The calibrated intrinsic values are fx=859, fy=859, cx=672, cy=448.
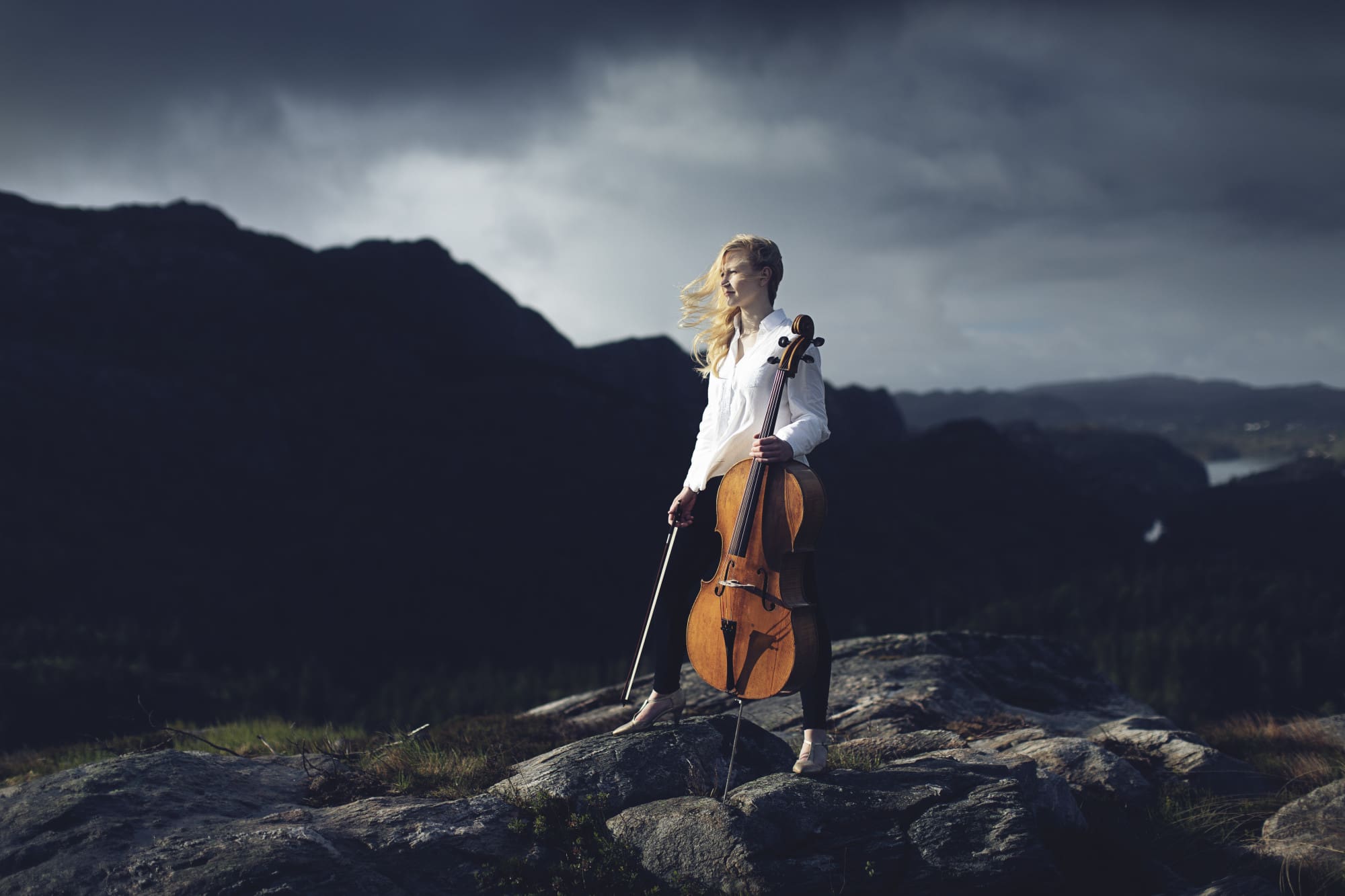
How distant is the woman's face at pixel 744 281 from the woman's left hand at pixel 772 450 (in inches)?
37.8

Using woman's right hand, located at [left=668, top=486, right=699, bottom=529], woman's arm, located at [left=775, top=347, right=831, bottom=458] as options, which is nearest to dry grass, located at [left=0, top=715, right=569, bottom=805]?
woman's right hand, located at [left=668, top=486, right=699, bottom=529]

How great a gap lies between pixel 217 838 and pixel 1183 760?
704 cm

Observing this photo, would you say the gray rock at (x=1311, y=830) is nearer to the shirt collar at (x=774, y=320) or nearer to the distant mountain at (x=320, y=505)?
the shirt collar at (x=774, y=320)

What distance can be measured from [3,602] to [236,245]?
50.7 meters

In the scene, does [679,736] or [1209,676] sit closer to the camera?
[679,736]

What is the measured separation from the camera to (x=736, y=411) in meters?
4.92

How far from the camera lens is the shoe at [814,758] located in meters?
4.96

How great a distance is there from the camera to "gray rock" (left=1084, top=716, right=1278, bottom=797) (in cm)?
675

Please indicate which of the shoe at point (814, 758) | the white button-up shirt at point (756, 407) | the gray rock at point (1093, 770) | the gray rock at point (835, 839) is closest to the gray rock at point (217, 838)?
the gray rock at point (835, 839)

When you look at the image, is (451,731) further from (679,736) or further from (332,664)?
(332,664)

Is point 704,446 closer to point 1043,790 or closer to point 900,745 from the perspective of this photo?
point 1043,790

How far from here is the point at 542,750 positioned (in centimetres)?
654

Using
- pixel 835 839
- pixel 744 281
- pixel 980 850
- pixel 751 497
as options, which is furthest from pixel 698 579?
pixel 980 850

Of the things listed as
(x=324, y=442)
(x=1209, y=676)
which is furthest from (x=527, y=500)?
(x=1209, y=676)
